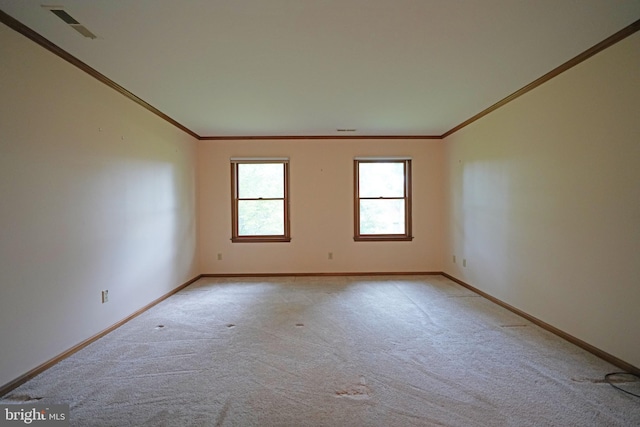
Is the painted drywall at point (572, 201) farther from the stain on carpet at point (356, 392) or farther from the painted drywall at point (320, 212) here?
the stain on carpet at point (356, 392)

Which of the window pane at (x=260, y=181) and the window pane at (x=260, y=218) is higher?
the window pane at (x=260, y=181)

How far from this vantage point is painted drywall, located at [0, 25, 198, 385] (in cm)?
199

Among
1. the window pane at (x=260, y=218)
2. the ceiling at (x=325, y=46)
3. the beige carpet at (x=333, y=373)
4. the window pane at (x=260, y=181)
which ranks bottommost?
the beige carpet at (x=333, y=373)

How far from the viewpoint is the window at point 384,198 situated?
17.5ft

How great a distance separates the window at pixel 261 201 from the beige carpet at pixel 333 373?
1975 mm

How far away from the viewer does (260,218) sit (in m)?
5.31

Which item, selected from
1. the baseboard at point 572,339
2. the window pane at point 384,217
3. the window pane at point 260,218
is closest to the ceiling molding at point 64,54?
the window pane at point 260,218

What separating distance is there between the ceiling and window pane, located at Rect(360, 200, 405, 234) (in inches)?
80.1

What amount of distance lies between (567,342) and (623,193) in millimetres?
1363

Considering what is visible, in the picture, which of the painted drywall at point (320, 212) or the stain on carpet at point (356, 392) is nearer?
the stain on carpet at point (356, 392)

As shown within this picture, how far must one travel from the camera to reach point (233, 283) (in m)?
4.81

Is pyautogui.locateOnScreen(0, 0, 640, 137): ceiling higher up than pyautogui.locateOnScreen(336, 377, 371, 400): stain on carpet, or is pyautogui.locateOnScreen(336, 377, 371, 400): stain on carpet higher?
pyautogui.locateOnScreen(0, 0, 640, 137): ceiling

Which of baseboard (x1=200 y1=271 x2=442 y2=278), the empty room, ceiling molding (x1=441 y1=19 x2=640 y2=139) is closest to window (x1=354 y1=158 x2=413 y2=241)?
baseboard (x1=200 y1=271 x2=442 y2=278)

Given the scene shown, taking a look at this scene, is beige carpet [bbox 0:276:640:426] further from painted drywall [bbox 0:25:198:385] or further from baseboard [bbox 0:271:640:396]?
painted drywall [bbox 0:25:198:385]
